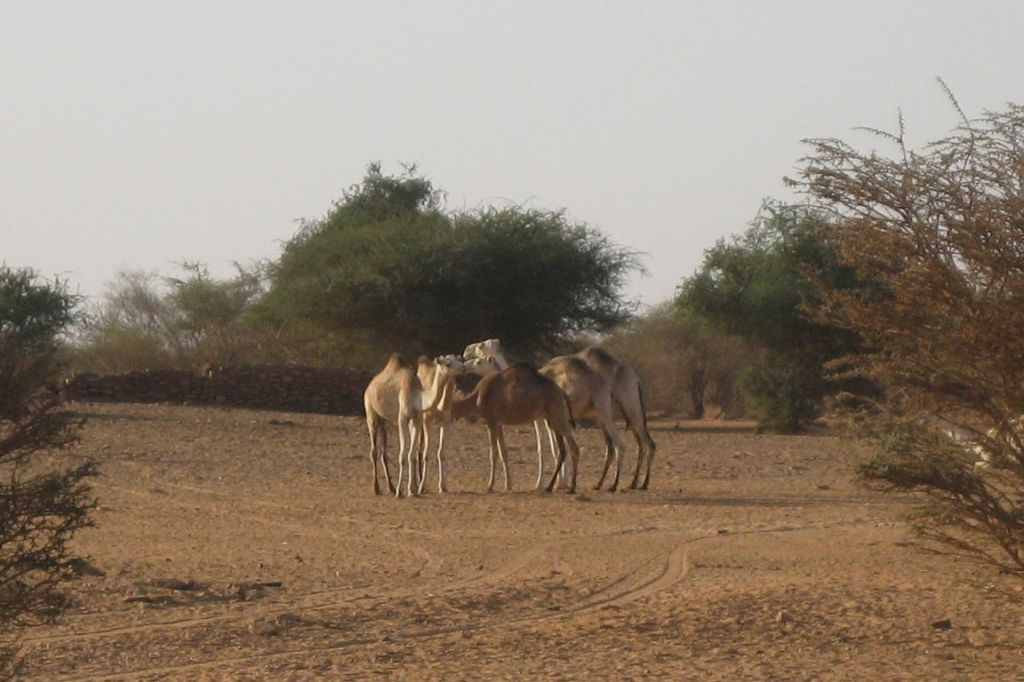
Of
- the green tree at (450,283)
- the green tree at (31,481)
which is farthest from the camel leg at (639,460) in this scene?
the green tree at (450,283)

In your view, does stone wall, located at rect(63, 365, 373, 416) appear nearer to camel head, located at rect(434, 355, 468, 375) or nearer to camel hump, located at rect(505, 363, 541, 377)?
camel head, located at rect(434, 355, 468, 375)

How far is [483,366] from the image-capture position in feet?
73.4

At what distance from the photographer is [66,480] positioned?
299 inches

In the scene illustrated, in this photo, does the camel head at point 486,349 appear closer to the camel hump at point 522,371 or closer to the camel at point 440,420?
the camel at point 440,420

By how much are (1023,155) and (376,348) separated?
3110 centimetres

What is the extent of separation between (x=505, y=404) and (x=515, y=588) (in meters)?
7.68

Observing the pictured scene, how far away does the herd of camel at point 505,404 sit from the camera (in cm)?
2019

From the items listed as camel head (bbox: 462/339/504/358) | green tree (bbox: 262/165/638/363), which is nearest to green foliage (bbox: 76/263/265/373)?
green tree (bbox: 262/165/638/363)

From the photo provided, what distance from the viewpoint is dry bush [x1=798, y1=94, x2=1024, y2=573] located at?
409 inches

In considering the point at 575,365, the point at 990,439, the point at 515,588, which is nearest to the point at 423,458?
the point at 575,365

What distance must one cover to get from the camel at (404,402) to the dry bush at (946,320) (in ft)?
Result: 31.2

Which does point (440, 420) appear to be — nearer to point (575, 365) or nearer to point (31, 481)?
point (575, 365)

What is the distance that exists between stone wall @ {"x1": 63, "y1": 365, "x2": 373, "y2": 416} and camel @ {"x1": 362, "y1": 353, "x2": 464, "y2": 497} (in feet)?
34.9

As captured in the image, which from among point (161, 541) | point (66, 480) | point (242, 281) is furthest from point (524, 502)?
point (242, 281)
